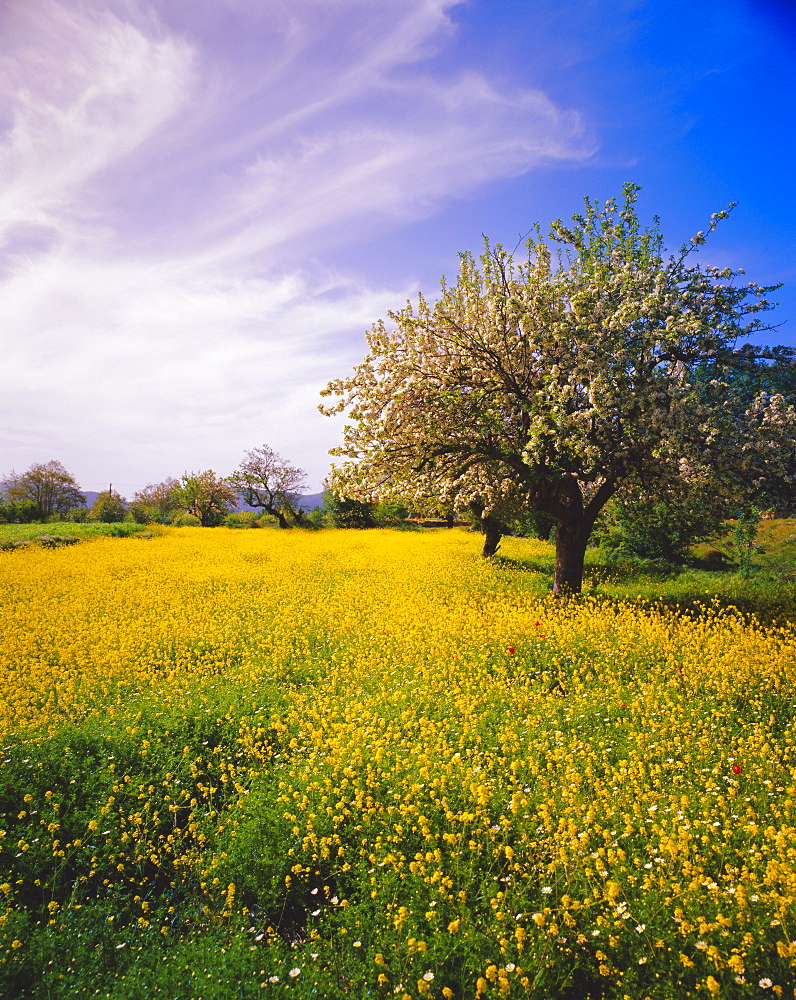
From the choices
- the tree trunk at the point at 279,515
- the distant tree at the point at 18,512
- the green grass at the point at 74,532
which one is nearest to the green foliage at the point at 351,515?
the tree trunk at the point at 279,515

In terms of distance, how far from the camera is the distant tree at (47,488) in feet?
198

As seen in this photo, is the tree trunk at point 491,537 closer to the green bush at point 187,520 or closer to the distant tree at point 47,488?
the green bush at point 187,520

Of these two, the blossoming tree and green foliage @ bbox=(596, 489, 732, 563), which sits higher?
the blossoming tree

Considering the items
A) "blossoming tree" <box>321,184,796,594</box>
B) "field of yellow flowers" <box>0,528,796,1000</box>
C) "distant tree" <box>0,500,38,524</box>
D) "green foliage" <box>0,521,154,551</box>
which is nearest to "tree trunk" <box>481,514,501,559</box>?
"blossoming tree" <box>321,184,796,594</box>

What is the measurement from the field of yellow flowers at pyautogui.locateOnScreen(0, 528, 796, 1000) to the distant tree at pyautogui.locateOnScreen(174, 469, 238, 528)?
45610mm

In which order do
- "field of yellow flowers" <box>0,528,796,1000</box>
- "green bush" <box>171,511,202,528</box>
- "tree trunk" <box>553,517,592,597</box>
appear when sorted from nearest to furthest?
"field of yellow flowers" <box>0,528,796,1000</box>, "tree trunk" <box>553,517,592,597</box>, "green bush" <box>171,511,202,528</box>

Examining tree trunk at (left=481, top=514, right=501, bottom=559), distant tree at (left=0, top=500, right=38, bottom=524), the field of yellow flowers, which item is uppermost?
distant tree at (left=0, top=500, right=38, bottom=524)

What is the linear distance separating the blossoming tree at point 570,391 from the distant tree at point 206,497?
4346 cm

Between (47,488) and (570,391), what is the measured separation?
69242mm

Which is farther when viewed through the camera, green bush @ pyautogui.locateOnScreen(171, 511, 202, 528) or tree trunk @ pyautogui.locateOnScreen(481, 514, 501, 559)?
green bush @ pyautogui.locateOnScreen(171, 511, 202, 528)

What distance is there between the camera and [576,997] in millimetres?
3545

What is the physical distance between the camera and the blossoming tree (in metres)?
11.0

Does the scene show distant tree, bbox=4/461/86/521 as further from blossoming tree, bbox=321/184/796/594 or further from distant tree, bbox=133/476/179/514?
blossoming tree, bbox=321/184/796/594

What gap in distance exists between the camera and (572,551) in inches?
577
